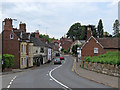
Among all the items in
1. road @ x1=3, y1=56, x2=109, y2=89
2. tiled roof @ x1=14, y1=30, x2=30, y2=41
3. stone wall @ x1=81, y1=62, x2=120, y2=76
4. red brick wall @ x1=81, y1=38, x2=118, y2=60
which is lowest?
road @ x1=3, y1=56, x2=109, y2=89

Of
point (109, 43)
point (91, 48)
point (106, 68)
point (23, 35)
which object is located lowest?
point (106, 68)

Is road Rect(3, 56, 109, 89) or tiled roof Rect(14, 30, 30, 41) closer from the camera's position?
road Rect(3, 56, 109, 89)

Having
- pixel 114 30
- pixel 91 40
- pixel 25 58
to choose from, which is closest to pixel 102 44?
pixel 91 40

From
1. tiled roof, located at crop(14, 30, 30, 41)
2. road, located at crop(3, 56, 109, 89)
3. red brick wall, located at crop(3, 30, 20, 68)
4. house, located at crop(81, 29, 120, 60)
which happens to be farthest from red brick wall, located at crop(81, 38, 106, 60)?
road, located at crop(3, 56, 109, 89)

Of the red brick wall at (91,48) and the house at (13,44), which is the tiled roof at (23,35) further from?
the red brick wall at (91,48)

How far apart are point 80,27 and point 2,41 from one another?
8474cm

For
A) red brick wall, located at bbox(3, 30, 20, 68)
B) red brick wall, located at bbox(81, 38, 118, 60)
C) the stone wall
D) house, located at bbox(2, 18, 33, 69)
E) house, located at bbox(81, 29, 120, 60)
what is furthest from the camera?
red brick wall, located at bbox(81, 38, 118, 60)

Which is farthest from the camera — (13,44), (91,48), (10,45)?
(91,48)

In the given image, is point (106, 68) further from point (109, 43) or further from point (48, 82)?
point (109, 43)

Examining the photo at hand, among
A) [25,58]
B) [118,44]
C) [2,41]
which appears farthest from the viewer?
[118,44]

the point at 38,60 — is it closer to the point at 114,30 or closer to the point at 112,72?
the point at 112,72

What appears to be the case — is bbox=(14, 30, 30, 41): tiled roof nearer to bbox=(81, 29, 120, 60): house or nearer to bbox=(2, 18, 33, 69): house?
bbox=(2, 18, 33, 69): house

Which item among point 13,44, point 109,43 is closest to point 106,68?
point 13,44

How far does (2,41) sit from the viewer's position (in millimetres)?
38375
